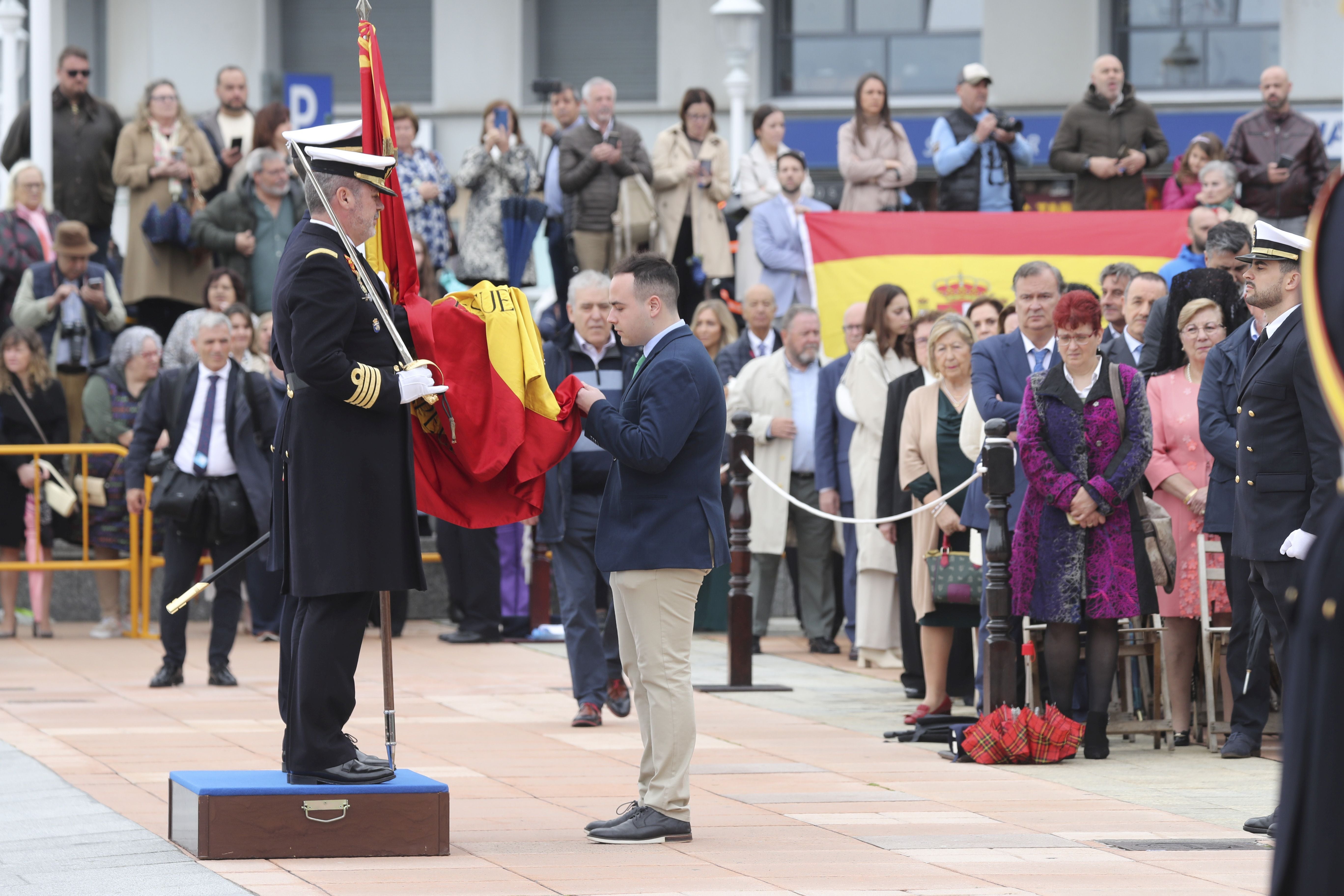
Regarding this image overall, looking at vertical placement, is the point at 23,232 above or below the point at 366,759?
above

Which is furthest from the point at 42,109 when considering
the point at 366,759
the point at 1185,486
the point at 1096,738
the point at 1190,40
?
the point at 1190,40

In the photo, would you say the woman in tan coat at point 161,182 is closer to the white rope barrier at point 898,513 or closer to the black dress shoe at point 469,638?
the black dress shoe at point 469,638

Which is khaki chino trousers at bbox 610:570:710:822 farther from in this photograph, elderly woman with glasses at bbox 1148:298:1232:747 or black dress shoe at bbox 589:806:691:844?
elderly woman with glasses at bbox 1148:298:1232:747

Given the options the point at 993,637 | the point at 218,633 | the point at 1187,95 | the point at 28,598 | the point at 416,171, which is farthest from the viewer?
the point at 1187,95

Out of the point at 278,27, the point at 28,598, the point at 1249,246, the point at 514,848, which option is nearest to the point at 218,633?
the point at 28,598

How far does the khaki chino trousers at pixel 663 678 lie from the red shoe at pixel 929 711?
3.12 meters

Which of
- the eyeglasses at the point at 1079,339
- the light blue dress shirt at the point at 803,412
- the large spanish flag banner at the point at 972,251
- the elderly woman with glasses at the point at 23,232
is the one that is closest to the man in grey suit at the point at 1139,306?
the eyeglasses at the point at 1079,339

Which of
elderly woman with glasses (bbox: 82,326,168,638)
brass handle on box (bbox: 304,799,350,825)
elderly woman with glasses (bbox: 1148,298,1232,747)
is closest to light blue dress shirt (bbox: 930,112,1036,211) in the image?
elderly woman with glasses (bbox: 1148,298,1232,747)

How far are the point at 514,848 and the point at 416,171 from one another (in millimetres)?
10190

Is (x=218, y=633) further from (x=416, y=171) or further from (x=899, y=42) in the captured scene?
(x=899, y=42)

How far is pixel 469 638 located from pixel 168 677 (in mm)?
2864

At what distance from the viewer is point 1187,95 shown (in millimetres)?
25297

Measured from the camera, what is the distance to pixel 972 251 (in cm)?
1459

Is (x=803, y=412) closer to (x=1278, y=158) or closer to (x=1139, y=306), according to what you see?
(x=1139, y=306)
